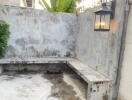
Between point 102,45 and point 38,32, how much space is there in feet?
9.84

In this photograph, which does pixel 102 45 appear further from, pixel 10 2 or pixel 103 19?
pixel 10 2

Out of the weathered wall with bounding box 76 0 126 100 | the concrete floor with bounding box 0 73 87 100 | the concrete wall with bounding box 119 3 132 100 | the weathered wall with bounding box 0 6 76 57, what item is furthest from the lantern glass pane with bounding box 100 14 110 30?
the weathered wall with bounding box 0 6 76 57

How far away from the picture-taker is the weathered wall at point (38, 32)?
741cm

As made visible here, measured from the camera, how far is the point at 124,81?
4.43 meters

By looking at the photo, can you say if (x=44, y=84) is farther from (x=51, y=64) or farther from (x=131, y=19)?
(x=131, y=19)

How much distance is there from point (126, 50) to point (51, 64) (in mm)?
3768

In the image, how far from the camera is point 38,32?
768 cm

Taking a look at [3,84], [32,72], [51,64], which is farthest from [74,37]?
[3,84]

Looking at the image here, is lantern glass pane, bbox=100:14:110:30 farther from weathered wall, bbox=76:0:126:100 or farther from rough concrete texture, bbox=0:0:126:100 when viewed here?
rough concrete texture, bbox=0:0:126:100

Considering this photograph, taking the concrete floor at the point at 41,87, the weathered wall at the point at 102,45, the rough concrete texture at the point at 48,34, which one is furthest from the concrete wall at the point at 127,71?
the rough concrete texture at the point at 48,34

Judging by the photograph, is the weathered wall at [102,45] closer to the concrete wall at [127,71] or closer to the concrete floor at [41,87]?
the concrete wall at [127,71]

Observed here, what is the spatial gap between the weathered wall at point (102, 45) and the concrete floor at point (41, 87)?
76 cm

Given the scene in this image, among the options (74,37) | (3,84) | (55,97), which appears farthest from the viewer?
(74,37)

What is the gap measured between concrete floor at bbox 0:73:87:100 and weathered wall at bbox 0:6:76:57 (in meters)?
0.99
